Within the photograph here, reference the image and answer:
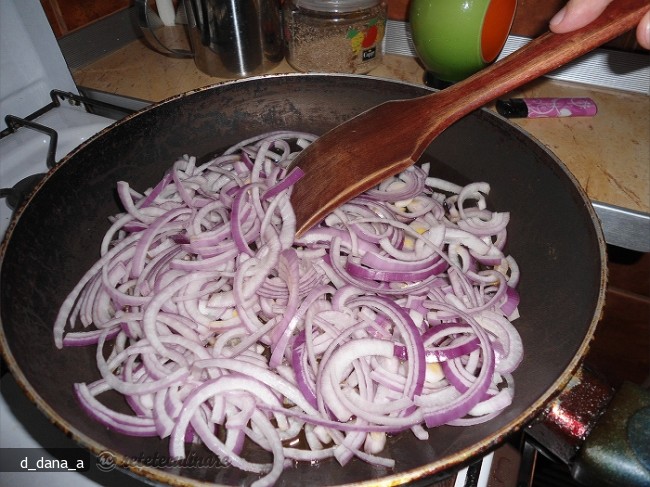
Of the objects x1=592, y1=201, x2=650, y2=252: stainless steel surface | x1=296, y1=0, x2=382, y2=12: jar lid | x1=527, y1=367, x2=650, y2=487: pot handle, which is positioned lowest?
x1=592, y1=201, x2=650, y2=252: stainless steel surface

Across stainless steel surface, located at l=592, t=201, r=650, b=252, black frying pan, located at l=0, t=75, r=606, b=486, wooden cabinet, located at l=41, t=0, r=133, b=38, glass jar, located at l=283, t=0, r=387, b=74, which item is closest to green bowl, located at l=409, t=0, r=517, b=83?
glass jar, located at l=283, t=0, r=387, b=74

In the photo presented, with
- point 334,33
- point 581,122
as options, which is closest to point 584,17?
point 581,122

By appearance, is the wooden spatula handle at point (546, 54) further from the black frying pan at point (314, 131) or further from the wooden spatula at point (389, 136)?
the black frying pan at point (314, 131)

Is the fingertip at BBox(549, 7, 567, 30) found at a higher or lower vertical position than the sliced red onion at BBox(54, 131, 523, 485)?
higher

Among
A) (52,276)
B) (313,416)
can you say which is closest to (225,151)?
(52,276)

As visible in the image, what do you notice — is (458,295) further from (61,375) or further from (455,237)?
(61,375)

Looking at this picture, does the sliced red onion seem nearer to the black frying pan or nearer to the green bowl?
the black frying pan

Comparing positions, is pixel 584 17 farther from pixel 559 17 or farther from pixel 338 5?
pixel 338 5
